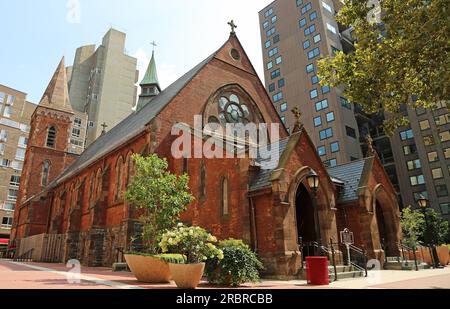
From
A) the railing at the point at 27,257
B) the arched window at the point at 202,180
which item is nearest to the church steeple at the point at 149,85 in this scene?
the railing at the point at 27,257

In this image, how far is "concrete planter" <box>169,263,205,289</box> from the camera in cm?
1011

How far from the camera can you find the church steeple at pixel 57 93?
48938 mm

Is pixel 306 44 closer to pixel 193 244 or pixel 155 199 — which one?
pixel 155 199

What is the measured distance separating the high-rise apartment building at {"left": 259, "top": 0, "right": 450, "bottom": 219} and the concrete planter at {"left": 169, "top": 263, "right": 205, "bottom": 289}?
140 ft

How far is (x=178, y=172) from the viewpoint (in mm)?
21688

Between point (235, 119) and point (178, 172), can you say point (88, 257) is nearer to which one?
point (178, 172)

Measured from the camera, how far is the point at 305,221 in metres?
19.4

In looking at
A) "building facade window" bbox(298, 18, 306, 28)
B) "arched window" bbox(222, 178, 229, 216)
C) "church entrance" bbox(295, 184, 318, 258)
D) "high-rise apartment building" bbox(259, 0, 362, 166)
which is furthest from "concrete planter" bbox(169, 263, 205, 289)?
"building facade window" bbox(298, 18, 306, 28)

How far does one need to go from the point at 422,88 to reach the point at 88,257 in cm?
2331

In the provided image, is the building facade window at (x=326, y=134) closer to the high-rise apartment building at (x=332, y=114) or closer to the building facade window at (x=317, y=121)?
the high-rise apartment building at (x=332, y=114)

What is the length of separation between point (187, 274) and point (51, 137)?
4564 centimetres

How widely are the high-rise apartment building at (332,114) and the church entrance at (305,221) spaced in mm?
31310

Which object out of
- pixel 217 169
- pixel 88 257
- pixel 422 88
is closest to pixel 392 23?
pixel 422 88

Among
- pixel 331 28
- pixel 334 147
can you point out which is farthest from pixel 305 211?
pixel 331 28
